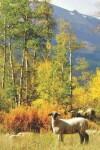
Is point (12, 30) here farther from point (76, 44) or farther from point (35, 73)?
point (76, 44)

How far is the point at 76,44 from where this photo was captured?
163 ft

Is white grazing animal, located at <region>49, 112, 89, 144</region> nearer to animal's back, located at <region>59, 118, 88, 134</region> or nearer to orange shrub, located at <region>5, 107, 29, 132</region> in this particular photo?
animal's back, located at <region>59, 118, 88, 134</region>

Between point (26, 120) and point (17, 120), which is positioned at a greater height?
point (17, 120)

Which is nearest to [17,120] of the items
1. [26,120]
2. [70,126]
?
[26,120]

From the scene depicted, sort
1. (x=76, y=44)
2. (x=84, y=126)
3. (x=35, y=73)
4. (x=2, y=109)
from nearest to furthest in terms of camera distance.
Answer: (x=84, y=126) → (x=2, y=109) → (x=35, y=73) → (x=76, y=44)

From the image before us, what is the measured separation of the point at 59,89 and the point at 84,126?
20314mm

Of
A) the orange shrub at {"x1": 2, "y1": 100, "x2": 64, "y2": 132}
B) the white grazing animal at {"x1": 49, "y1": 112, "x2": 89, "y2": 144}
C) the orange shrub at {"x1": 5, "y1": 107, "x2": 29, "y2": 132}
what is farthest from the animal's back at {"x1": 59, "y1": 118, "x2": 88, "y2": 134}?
the orange shrub at {"x1": 5, "y1": 107, "x2": 29, "y2": 132}

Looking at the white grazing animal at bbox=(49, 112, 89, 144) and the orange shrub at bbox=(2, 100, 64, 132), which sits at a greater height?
the white grazing animal at bbox=(49, 112, 89, 144)

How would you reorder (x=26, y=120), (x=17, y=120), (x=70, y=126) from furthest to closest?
(x=26, y=120) < (x=17, y=120) < (x=70, y=126)

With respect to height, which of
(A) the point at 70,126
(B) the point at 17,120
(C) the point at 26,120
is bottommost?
(C) the point at 26,120

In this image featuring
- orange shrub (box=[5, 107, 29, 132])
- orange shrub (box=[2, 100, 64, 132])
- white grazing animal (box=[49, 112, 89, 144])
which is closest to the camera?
white grazing animal (box=[49, 112, 89, 144])

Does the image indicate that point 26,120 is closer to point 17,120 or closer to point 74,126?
point 17,120

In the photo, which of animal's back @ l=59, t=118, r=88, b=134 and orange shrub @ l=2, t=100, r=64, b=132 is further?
orange shrub @ l=2, t=100, r=64, b=132

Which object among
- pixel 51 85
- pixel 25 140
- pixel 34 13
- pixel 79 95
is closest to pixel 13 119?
pixel 51 85
